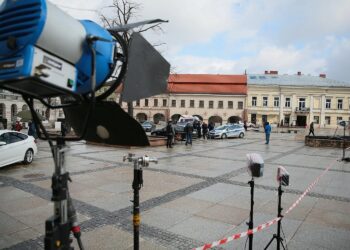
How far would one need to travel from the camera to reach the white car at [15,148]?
436 inches

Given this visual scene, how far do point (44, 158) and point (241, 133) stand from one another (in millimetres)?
22732

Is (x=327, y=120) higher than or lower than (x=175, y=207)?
higher

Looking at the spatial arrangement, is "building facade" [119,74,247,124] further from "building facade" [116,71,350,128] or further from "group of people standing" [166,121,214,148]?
"group of people standing" [166,121,214,148]

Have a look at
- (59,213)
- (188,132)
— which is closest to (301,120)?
(188,132)

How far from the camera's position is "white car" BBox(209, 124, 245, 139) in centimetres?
3056

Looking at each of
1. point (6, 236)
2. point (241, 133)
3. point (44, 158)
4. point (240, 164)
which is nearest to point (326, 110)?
point (241, 133)

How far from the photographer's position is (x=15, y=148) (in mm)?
11641

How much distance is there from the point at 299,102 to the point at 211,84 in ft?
61.0

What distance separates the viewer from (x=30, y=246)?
15.4ft

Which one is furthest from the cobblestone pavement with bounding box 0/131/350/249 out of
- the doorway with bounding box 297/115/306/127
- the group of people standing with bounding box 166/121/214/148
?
the doorway with bounding box 297/115/306/127

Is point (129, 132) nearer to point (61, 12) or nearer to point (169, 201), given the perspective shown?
point (61, 12)

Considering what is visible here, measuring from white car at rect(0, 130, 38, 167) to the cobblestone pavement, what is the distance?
36 cm

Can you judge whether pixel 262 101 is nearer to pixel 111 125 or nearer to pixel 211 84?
pixel 211 84

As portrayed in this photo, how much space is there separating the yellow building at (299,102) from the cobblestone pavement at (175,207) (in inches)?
2196
